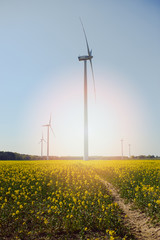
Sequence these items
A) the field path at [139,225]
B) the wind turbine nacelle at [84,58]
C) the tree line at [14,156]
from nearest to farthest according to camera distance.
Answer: the field path at [139,225] < the wind turbine nacelle at [84,58] < the tree line at [14,156]

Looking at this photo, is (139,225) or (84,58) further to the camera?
(84,58)

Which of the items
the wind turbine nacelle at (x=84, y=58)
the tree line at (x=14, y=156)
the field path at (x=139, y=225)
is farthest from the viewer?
the tree line at (x=14, y=156)

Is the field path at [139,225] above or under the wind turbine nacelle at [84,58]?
under

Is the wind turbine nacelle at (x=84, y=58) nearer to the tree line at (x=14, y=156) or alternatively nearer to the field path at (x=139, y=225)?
the field path at (x=139, y=225)

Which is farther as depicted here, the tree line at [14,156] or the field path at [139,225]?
the tree line at [14,156]

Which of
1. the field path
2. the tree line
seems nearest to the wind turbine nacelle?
the field path

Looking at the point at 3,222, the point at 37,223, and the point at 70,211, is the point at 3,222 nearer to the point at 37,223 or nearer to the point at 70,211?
the point at 37,223

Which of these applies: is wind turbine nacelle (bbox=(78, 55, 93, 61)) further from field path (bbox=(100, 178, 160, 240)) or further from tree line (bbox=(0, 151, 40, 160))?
tree line (bbox=(0, 151, 40, 160))

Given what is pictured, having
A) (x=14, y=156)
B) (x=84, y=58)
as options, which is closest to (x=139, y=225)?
(x=84, y=58)

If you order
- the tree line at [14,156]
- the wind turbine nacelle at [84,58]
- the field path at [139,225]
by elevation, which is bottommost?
the tree line at [14,156]

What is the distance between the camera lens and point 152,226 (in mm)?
8289

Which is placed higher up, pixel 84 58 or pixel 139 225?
pixel 84 58

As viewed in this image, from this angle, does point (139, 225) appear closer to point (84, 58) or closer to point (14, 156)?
point (84, 58)

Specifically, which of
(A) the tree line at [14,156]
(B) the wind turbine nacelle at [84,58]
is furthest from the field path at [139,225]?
(A) the tree line at [14,156]
